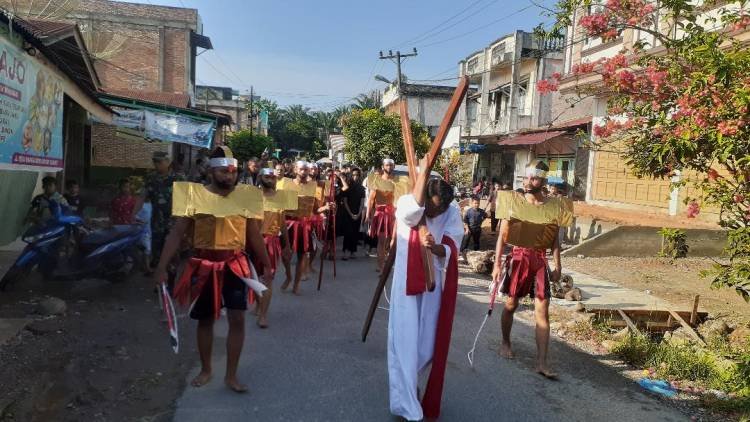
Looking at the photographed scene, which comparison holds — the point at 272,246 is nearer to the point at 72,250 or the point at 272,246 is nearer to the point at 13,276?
the point at 72,250

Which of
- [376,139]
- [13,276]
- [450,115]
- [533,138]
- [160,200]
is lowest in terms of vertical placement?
[13,276]

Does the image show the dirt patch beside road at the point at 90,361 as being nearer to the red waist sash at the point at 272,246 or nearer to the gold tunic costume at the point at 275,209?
the red waist sash at the point at 272,246

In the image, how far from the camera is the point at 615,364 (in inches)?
231

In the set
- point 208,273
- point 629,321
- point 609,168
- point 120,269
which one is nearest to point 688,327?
point 629,321

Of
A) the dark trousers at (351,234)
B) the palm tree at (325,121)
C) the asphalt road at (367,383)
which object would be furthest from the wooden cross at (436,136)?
the palm tree at (325,121)

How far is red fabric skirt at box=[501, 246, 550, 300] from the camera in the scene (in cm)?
520

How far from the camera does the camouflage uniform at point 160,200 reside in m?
7.06

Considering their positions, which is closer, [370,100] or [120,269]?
[120,269]

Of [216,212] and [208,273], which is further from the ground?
[216,212]

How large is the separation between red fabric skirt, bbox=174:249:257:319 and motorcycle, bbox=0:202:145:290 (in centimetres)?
361

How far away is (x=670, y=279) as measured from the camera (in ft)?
35.1

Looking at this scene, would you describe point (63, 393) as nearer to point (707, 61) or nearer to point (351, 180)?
point (707, 61)

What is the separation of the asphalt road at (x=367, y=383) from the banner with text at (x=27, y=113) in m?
2.79

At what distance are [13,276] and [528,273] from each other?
591 cm
